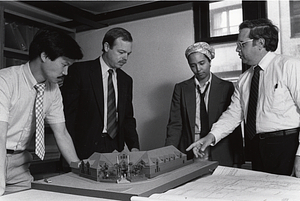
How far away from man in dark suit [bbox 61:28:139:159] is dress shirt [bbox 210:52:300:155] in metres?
0.77

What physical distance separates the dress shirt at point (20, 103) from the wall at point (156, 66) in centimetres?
160

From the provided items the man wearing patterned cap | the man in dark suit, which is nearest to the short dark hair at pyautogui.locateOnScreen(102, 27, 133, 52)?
the man in dark suit

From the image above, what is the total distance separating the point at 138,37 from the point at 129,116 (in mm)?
1237

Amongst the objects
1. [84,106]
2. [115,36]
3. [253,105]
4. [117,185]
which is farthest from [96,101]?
[117,185]

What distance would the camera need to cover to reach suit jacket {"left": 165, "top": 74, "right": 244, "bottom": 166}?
207 cm

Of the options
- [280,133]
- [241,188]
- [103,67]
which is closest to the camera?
[241,188]

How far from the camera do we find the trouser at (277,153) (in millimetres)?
1526

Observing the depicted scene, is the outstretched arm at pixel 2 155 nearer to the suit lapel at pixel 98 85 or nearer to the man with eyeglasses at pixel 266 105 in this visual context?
the man with eyeglasses at pixel 266 105

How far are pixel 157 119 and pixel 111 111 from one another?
946 millimetres

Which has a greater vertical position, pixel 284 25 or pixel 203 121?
pixel 284 25

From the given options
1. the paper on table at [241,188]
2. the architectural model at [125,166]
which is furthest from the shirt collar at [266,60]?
the architectural model at [125,166]

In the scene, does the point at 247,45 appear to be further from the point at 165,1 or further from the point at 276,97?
the point at 165,1

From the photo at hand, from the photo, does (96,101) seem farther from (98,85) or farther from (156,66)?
(156,66)

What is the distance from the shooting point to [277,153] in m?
1.57
